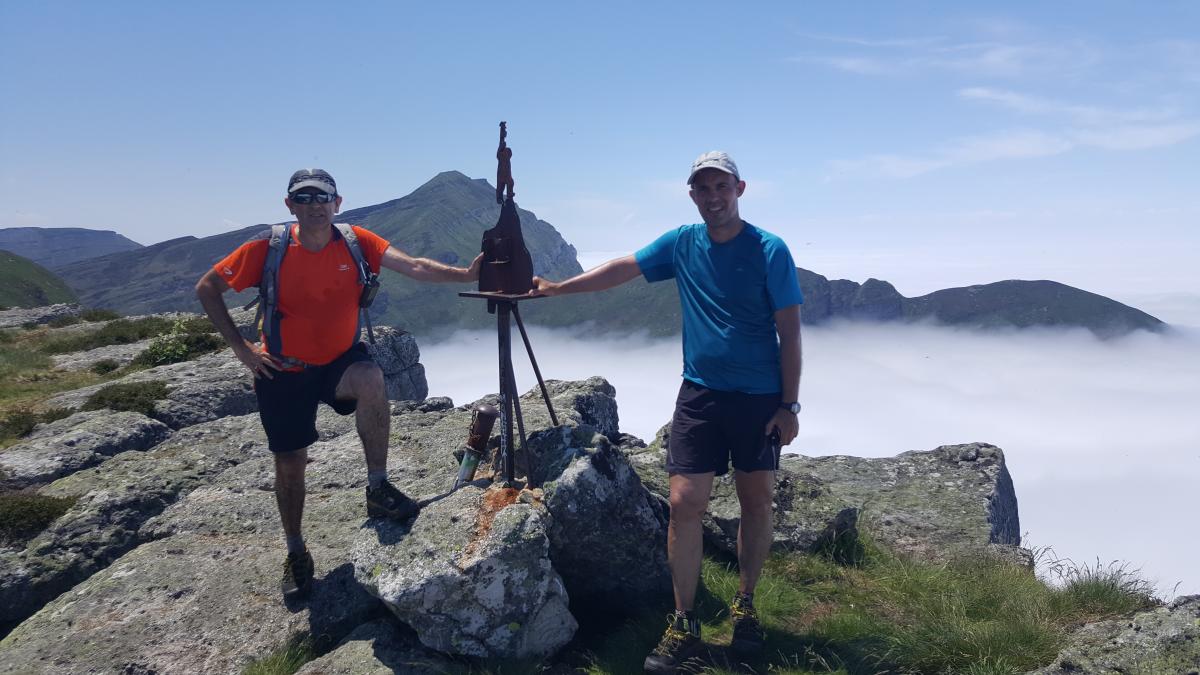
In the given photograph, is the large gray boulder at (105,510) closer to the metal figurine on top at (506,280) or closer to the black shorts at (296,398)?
the black shorts at (296,398)

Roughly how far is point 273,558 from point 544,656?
3377 millimetres

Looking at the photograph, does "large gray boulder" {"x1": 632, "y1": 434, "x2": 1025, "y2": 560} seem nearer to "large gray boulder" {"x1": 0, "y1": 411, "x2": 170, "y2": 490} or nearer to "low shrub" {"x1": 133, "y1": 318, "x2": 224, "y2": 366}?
"large gray boulder" {"x1": 0, "y1": 411, "x2": 170, "y2": 490}

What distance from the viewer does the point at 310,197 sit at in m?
6.32

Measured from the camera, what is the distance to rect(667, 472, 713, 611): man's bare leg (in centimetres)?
593

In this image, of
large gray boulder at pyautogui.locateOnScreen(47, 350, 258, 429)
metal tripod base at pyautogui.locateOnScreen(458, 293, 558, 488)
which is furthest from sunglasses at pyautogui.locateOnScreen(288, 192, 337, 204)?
large gray boulder at pyautogui.locateOnScreen(47, 350, 258, 429)

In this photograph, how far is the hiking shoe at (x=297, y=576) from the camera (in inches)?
260

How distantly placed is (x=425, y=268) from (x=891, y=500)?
327 inches

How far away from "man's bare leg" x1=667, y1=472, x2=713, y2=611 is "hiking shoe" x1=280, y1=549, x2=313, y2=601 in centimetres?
365

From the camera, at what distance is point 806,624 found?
6.55 meters

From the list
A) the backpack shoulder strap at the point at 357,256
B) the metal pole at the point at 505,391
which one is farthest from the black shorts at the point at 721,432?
the backpack shoulder strap at the point at 357,256

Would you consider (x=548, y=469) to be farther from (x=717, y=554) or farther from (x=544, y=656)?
(x=717, y=554)

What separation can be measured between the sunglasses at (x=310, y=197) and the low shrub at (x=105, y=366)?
717 inches

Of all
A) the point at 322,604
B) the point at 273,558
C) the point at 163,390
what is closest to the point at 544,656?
the point at 322,604

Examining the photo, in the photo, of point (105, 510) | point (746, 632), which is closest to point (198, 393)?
point (105, 510)
